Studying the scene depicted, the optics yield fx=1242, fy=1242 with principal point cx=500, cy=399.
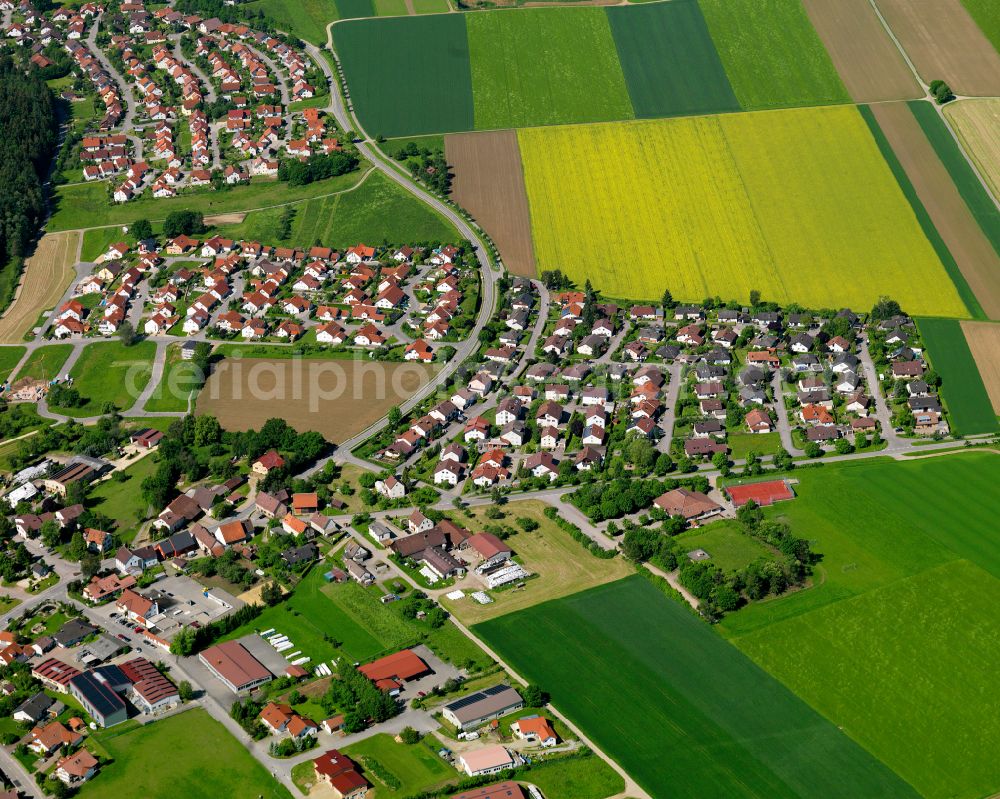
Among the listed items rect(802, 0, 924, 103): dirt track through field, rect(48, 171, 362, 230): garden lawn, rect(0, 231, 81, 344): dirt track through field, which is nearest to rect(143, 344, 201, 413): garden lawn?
rect(0, 231, 81, 344): dirt track through field

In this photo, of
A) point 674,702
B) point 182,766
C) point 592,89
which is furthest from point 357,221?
point 182,766

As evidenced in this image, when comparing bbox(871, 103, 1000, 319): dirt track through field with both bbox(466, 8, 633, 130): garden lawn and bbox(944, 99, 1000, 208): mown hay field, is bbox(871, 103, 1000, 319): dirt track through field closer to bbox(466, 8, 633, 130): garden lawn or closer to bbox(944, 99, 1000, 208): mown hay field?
bbox(944, 99, 1000, 208): mown hay field

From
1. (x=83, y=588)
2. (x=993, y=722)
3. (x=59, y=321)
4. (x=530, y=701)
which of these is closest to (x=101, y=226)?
(x=59, y=321)

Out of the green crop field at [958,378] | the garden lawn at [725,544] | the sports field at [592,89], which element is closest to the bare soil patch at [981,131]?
the sports field at [592,89]

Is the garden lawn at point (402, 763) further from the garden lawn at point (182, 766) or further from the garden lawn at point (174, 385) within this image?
the garden lawn at point (174, 385)

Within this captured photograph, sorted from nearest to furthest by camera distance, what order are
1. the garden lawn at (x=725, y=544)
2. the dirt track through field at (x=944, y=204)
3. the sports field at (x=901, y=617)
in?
the sports field at (x=901, y=617) → the garden lawn at (x=725, y=544) → the dirt track through field at (x=944, y=204)

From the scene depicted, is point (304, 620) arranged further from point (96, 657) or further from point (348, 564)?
point (96, 657)
